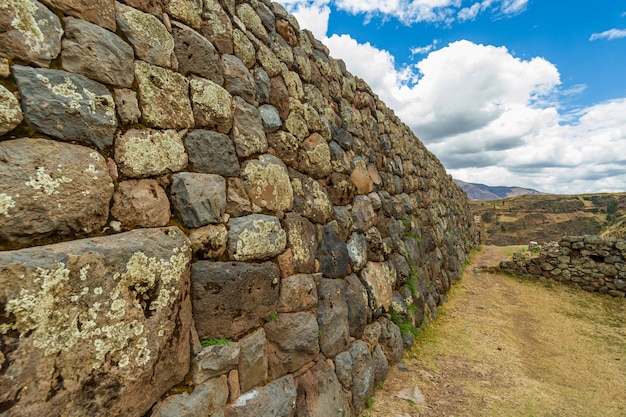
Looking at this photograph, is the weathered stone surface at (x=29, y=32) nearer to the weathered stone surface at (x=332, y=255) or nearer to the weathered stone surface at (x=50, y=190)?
the weathered stone surface at (x=50, y=190)

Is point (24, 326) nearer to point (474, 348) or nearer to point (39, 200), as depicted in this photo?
point (39, 200)

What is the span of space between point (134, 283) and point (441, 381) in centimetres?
468

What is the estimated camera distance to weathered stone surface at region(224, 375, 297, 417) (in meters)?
2.73

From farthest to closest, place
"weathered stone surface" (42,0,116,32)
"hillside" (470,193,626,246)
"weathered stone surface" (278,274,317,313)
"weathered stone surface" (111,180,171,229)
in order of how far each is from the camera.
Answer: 1. "hillside" (470,193,626,246)
2. "weathered stone surface" (278,274,317,313)
3. "weathered stone surface" (111,180,171,229)
4. "weathered stone surface" (42,0,116,32)

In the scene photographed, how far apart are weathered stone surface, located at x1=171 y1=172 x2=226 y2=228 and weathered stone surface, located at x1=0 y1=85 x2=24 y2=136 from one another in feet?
3.26

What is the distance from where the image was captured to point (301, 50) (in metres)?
4.83

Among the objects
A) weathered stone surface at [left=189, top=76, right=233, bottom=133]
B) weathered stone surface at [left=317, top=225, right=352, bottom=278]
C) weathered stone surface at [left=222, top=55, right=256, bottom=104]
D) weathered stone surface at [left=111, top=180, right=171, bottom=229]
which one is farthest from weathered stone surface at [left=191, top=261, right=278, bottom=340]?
weathered stone surface at [left=222, top=55, right=256, bottom=104]

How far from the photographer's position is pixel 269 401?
2.93 metres

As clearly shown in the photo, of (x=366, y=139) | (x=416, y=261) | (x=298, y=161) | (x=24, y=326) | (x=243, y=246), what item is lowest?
(x=416, y=261)

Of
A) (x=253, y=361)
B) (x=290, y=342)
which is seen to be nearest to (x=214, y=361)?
(x=253, y=361)

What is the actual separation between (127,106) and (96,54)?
1.20 feet

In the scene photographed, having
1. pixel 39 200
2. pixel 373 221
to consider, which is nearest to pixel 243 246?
pixel 39 200

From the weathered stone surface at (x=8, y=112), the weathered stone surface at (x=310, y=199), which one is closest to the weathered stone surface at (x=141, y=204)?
the weathered stone surface at (x=8, y=112)

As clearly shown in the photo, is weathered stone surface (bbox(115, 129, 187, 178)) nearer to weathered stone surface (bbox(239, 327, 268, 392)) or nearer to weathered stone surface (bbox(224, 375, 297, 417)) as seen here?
weathered stone surface (bbox(239, 327, 268, 392))
